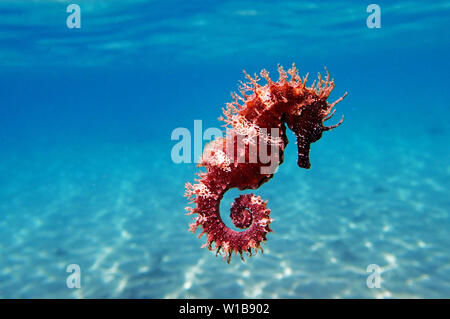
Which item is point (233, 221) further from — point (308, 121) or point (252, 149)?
point (308, 121)

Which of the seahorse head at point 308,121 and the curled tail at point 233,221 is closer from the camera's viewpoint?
the curled tail at point 233,221

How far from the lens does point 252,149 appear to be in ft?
9.19

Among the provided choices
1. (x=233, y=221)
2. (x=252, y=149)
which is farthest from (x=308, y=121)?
(x=233, y=221)

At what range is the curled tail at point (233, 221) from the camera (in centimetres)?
276

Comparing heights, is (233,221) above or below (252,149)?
below

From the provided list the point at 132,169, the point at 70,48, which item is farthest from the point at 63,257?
the point at 70,48

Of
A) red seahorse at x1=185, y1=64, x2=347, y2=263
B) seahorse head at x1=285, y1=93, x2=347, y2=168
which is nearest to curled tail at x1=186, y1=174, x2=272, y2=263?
red seahorse at x1=185, y1=64, x2=347, y2=263

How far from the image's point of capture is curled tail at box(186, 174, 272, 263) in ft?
9.07

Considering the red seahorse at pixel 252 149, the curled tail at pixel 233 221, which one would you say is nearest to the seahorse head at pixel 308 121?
the red seahorse at pixel 252 149

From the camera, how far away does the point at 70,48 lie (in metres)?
33.4

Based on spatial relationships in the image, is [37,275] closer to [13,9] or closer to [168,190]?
[168,190]

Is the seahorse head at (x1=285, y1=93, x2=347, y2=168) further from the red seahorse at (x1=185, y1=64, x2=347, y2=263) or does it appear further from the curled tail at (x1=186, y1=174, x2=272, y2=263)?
the curled tail at (x1=186, y1=174, x2=272, y2=263)

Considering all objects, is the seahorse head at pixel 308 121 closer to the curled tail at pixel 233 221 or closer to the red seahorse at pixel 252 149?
the red seahorse at pixel 252 149

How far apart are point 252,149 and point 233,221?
654 mm
